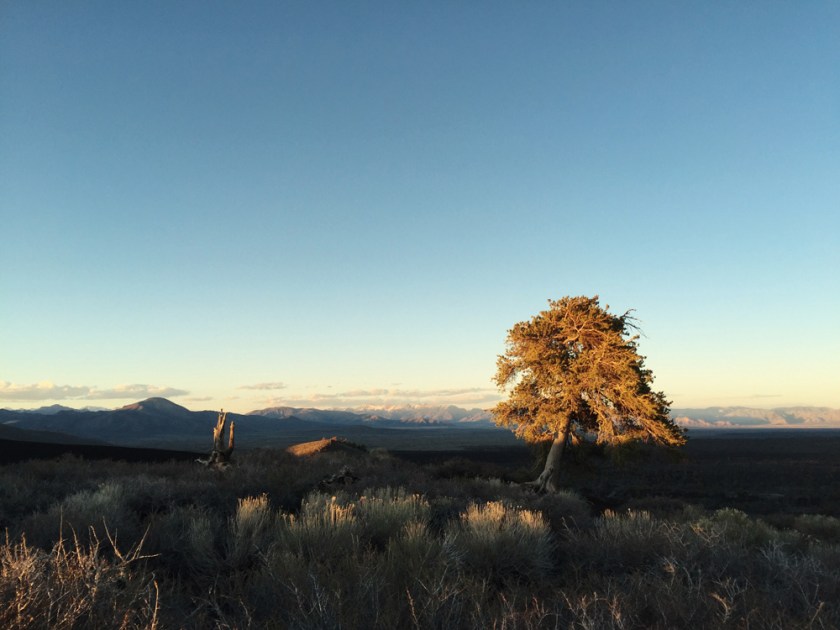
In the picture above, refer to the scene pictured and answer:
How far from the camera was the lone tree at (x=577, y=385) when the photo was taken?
827 inches

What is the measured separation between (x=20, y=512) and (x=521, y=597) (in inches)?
368

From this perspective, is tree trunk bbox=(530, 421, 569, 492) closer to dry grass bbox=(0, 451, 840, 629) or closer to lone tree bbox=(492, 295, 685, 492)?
lone tree bbox=(492, 295, 685, 492)

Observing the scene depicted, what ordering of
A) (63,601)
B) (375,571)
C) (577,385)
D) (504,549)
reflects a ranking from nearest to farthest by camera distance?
1. (63,601)
2. (375,571)
3. (504,549)
4. (577,385)

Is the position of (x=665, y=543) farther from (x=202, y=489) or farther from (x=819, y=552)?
(x=202, y=489)

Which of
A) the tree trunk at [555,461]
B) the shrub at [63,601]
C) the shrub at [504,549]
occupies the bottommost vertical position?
the tree trunk at [555,461]

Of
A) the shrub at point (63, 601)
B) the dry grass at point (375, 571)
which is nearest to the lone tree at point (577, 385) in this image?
the dry grass at point (375, 571)

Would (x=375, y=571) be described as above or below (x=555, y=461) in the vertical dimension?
above

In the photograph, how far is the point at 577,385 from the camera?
21.5m

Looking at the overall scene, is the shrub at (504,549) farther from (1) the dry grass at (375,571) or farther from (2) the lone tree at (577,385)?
(2) the lone tree at (577,385)

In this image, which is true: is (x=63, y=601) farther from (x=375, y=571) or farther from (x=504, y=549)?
(x=504, y=549)

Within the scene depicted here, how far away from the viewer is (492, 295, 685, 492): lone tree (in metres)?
21.0

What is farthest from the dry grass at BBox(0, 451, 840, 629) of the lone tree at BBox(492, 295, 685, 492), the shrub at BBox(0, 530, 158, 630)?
the lone tree at BBox(492, 295, 685, 492)

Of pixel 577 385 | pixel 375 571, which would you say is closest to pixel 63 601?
pixel 375 571

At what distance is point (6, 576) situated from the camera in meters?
3.58
